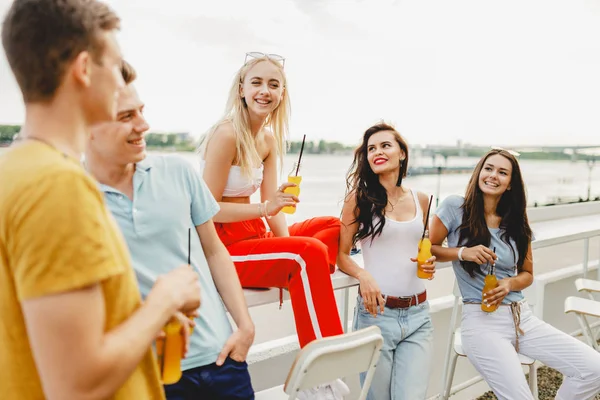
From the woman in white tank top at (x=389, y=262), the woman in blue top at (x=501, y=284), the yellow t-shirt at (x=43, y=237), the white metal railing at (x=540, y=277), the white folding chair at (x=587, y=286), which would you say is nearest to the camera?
the yellow t-shirt at (x=43, y=237)

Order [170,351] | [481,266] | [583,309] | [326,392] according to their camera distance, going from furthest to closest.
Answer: [583,309]
[481,266]
[326,392]
[170,351]

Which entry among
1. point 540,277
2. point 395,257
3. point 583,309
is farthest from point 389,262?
point 540,277

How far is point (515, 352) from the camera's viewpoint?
81.0 inches

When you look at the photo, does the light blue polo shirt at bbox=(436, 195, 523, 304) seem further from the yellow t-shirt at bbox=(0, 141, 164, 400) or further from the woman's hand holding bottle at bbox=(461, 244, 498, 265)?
the yellow t-shirt at bbox=(0, 141, 164, 400)

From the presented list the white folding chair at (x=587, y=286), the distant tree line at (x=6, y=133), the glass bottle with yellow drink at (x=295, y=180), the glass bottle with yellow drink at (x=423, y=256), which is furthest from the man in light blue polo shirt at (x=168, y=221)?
the white folding chair at (x=587, y=286)

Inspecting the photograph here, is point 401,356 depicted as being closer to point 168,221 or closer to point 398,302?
point 398,302

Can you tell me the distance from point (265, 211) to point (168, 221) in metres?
0.64

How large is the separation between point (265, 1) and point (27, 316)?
260 cm

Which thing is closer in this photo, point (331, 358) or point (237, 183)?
point (331, 358)

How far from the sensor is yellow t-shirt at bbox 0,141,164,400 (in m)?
0.51

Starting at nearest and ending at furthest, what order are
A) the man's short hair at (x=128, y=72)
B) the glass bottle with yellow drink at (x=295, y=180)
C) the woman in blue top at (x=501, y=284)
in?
the man's short hair at (x=128, y=72), the glass bottle with yellow drink at (x=295, y=180), the woman in blue top at (x=501, y=284)

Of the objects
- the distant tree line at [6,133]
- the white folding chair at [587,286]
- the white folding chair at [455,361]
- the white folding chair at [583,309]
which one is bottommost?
the white folding chair at [455,361]

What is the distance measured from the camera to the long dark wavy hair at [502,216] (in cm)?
221

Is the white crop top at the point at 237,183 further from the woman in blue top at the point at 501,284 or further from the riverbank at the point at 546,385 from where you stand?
the riverbank at the point at 546,385
